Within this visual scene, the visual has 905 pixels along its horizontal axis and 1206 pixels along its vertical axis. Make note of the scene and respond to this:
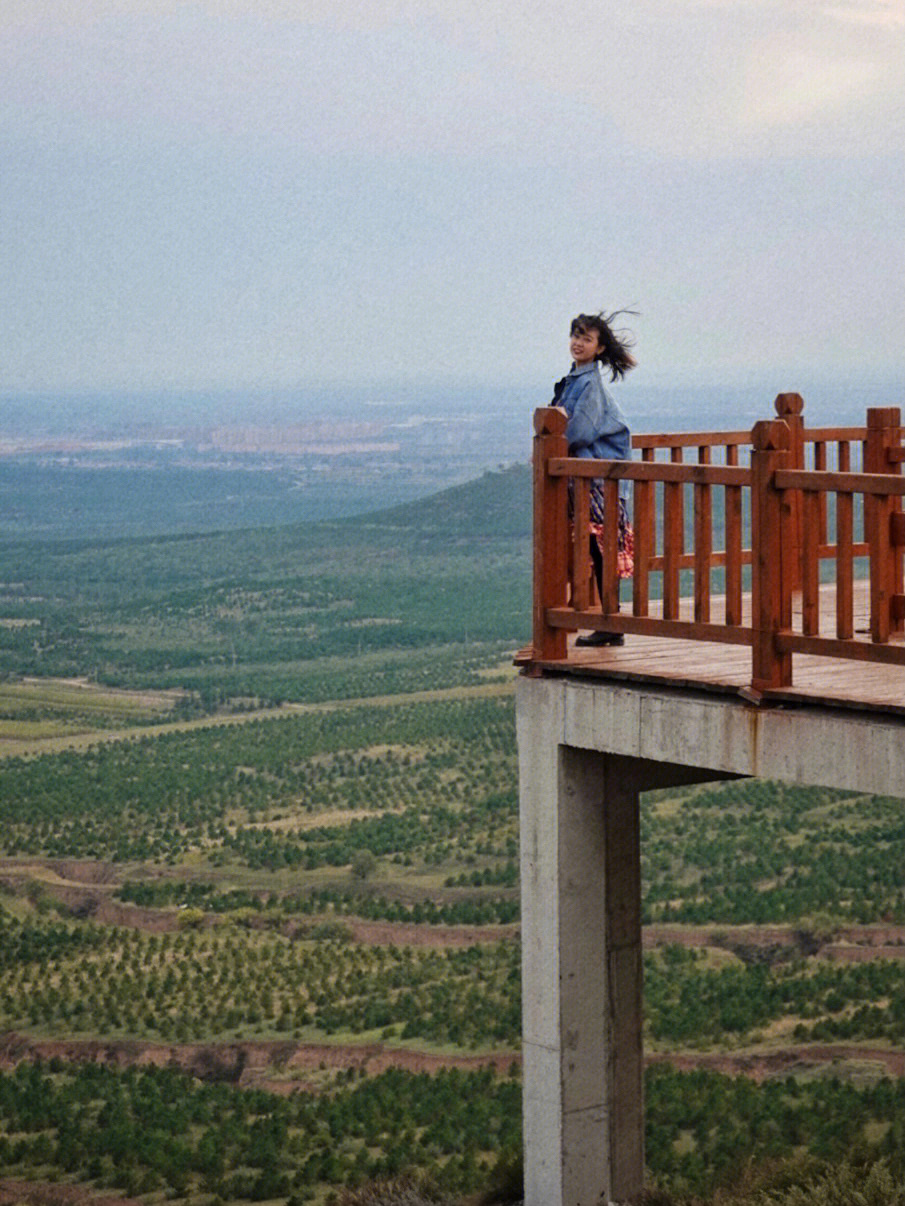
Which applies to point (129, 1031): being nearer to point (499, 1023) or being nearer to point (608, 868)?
point (499, 1023)

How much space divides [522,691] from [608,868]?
0.59 meters

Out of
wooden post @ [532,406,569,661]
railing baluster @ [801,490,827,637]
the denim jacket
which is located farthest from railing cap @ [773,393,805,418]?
Result: railing baluster @ [801,490,827,637]

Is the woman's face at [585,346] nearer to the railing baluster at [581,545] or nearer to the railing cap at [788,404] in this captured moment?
the railing baluster at [581,545]

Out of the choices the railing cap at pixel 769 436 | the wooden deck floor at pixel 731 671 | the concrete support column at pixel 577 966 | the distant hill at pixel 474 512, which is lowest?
the distant hill at pixel 474 512

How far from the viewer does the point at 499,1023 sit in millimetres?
17641

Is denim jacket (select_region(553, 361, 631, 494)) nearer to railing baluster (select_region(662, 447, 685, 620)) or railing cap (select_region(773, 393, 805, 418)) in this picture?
railing baluster (select_region(662, 447, 685, 620))

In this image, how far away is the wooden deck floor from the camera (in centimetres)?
602

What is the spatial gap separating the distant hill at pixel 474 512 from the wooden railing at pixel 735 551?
217 ft

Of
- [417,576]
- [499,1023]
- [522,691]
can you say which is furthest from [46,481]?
[522,691]

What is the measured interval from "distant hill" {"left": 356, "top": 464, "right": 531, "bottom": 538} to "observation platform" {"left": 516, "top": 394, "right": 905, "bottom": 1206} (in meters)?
65.8

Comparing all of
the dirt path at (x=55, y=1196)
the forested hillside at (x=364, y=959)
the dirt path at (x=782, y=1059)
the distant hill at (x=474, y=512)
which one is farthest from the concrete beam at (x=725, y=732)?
the distant hill at (x=474, y=512)

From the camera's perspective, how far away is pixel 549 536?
6.65m

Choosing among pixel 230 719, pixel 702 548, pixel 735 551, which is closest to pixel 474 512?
pixel 230 719

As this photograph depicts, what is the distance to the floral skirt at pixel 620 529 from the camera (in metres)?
6.82
